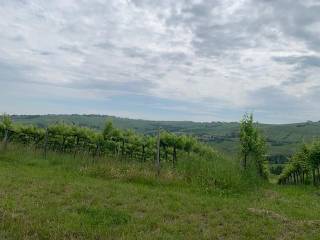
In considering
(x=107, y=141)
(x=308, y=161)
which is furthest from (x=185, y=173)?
(x=107, y=141)

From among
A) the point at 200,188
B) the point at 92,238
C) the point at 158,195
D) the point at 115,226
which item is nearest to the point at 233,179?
the point at 200,188

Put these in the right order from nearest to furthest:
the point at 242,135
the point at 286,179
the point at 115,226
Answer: the point at 115,226, the point at 242,135, the point at 286,179

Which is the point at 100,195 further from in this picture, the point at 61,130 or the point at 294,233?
the point at 61,130

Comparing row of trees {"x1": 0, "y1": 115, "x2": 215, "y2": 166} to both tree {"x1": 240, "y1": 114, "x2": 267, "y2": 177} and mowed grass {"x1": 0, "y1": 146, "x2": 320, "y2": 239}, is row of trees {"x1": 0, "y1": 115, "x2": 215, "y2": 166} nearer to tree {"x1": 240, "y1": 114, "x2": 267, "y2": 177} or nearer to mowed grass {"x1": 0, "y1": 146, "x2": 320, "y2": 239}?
tree {"x1": 240, "y1": 114, "x2": 267, "y2": 177}

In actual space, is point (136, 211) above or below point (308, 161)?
below

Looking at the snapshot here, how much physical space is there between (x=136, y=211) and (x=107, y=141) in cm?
2112

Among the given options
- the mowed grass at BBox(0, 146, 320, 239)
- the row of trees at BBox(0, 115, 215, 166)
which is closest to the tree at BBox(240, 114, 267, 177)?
the row of trees at BBox(0, 115, 215, 166)

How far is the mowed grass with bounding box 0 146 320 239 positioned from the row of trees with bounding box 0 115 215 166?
11667mm

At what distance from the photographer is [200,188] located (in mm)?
15789

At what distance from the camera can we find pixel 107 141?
104 ft

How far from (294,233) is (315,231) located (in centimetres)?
78

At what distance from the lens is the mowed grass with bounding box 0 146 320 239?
862cm

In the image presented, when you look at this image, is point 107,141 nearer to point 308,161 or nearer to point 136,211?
point 308,161

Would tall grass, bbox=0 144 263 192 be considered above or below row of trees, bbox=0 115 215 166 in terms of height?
below
